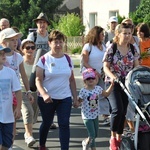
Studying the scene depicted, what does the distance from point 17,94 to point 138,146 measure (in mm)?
1605

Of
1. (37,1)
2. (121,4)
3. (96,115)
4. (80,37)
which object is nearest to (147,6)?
(121,4)

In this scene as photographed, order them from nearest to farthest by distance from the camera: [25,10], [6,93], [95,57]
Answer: [6,93] < [95,57] < [25,10]

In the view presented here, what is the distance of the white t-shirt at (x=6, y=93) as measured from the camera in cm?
534

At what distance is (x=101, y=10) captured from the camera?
33.6 metres

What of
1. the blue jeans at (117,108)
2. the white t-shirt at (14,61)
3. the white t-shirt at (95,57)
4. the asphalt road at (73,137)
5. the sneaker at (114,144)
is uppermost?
the white t-shirt at (14,61)

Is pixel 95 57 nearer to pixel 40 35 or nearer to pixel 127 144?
pixel 40 35

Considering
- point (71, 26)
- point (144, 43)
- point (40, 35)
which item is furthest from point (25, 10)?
point (144, 43)

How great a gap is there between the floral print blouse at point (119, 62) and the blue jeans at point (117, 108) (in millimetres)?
187

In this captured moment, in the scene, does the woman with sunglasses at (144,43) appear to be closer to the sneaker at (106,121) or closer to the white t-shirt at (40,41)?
the sneaker at (106,121)

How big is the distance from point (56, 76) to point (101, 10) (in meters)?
28.0

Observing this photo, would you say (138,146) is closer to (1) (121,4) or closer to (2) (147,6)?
(2) (147,6)

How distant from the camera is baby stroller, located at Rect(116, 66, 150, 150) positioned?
5516mm

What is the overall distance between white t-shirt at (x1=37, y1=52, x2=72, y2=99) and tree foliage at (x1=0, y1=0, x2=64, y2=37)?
31.1 m

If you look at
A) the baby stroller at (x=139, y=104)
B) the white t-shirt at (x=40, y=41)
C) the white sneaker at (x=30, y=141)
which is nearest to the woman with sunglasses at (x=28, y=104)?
the white sneaker at (x=30, y=141)
